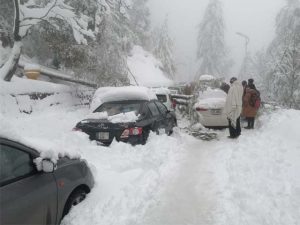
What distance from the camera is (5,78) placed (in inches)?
551

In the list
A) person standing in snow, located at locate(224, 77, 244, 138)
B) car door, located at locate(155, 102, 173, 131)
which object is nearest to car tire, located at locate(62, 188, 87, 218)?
car door, located at locate(155, 102, 173, 131)

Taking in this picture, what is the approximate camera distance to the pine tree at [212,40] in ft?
182

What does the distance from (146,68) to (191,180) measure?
4399 centimetres

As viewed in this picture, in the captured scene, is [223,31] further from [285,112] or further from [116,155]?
[116,155]

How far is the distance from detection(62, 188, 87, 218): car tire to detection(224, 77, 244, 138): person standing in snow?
7221 mm

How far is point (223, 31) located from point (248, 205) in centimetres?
5325

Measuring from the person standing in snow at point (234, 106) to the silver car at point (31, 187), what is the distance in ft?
24.9

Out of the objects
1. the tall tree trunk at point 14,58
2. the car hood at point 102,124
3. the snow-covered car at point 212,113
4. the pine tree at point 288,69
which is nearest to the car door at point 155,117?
the car hood at point 102,124

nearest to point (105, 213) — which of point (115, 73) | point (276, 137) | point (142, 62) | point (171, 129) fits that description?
point (171, 129)

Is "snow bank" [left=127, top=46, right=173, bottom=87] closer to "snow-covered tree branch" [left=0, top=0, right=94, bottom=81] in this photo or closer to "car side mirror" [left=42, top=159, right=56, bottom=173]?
"snow-covered tree branch" [left=0, top=0, right=94, bottom=81]

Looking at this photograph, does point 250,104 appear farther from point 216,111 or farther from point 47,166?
point 47,166

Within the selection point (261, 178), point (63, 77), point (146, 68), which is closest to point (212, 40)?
point (146, 68)

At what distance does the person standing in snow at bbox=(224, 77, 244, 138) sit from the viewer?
11547 millimetres

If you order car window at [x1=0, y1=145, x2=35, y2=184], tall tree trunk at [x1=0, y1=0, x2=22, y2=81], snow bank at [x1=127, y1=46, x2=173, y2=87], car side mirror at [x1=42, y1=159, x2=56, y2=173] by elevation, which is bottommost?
snow bank at [x1=127, y1=46, x2=173, y2=87]
